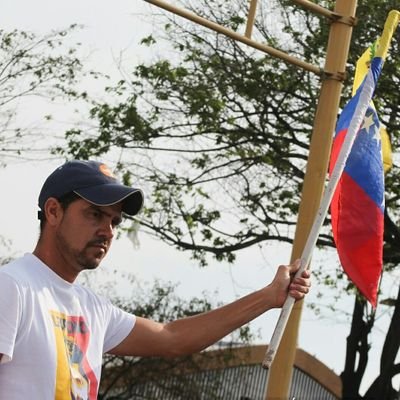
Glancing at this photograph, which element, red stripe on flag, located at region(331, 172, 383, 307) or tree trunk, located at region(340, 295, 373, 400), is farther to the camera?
tree trunk, located at region(340, 295, 373, 400)

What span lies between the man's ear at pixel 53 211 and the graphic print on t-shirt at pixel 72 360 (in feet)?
0.92

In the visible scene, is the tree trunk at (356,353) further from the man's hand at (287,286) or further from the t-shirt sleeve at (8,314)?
the t-shirt sleeve at (8,314)

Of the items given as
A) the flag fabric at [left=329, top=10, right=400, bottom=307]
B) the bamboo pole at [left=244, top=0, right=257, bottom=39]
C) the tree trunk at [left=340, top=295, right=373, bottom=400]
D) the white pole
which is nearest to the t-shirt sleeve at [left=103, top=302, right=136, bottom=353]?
the white pole

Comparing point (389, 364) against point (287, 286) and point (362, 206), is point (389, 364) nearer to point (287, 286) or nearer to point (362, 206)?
point (362, 206)

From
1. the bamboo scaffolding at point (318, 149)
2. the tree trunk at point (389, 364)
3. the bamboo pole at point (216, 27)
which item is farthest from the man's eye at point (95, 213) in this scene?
the tree trunk at point (389, 364)

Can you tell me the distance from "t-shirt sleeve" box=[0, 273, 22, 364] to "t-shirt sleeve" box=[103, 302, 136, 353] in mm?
488

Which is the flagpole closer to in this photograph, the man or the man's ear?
the man

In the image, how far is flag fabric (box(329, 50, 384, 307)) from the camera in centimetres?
609

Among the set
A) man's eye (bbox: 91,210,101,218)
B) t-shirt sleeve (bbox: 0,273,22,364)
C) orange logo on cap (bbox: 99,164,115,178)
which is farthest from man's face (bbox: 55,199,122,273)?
t-shirt sleeve (bbox: 0,273,22,364)

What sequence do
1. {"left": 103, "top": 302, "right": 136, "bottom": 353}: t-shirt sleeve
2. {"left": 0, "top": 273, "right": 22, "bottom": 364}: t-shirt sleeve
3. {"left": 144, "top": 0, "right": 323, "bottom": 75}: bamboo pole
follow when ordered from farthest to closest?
{"left": 144, "top": 0, "right": 323, "bottom": 75}: bamboo pole → {"left": 103, "top": 302, "right": 136, "bottom": 353}: t-shirt sleeve → {"left": 0, "top": 273, "right": 22, "bottom": 364}: t-shirt sleeve

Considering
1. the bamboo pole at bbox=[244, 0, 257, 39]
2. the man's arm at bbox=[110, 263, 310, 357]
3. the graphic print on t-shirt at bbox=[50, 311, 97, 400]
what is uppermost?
the bamboo pole at bbox=[244, 0, 257, 39]

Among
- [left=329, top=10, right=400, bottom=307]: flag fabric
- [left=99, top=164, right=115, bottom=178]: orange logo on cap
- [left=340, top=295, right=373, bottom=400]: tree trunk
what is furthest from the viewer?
[left=340, top=295, right=373, bottom=400]: tree trunk

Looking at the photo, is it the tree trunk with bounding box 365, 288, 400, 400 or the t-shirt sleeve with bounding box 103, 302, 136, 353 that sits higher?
the tree trunk with bounding box 365, 288, 400, 400

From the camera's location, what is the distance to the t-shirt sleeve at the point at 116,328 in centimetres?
407
